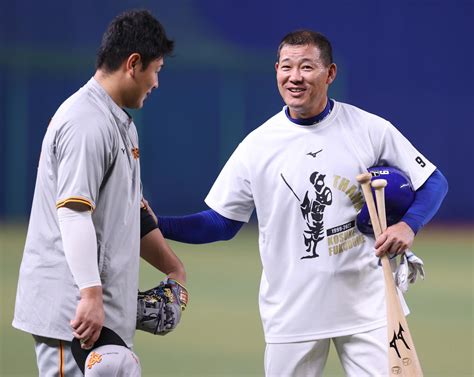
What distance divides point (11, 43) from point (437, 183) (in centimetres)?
1172

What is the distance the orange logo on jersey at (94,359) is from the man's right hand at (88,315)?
5 cm

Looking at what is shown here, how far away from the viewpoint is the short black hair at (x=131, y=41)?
3178mm

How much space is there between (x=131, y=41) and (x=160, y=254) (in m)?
0.84

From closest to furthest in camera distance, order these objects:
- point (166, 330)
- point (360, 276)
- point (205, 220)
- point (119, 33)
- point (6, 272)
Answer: point (119, 33), point (166, 330), point (360, 276), point (205, 220), point (6, 272)

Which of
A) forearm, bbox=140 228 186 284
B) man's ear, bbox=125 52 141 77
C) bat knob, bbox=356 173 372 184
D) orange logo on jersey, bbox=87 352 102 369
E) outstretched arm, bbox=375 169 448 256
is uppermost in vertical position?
man's ear, bbox=125 52 141 77

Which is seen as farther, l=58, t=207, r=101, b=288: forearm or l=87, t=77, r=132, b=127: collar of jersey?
l=87, t=77, r=132, b=127: collar of jersey

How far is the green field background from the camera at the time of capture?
594 centimetres

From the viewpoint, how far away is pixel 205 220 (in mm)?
4141

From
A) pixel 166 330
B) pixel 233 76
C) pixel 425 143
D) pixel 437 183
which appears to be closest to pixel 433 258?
pixel 425 143

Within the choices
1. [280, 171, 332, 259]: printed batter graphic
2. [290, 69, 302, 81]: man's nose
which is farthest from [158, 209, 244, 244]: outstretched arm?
[290, 69, 302, 81]: man's nose

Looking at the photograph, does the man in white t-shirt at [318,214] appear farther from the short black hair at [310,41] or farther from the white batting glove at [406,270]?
the white batting glove at [406,270]

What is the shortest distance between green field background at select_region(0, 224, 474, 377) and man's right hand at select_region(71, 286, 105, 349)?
2.72m

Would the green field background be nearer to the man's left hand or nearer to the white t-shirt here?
the white t-shirt

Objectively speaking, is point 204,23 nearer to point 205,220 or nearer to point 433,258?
point 433,258
